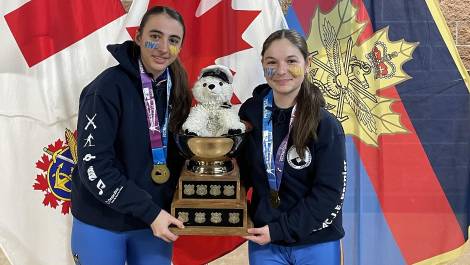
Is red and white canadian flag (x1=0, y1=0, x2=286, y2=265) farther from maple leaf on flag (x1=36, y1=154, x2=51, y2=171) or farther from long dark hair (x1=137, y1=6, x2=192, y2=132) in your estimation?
long dark hair (x1=137, y1=6, x2=192, y2=132)

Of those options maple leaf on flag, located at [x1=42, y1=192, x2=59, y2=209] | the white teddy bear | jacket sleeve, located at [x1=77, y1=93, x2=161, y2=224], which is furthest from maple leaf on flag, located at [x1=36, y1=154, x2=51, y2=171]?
the white teddy bear

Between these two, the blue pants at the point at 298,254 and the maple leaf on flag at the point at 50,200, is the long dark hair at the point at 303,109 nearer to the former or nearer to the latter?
the blue pants at the point at 298,254

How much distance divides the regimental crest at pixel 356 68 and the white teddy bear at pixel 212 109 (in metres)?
0.55

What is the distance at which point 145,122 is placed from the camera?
4.32 feet

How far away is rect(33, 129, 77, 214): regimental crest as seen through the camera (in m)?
1.85

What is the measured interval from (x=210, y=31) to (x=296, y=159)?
74 centimetres

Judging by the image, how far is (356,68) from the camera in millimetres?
1744

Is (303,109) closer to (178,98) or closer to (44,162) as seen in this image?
(178,98)

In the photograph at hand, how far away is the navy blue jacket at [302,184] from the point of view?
1213 millimetres

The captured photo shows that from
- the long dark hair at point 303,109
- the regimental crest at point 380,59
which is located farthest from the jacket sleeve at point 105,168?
the regimental crest at point 380,59

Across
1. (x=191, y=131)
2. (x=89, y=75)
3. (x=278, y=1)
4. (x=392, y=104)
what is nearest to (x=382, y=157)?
(x=392, y=104)

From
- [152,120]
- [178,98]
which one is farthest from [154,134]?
[178,98]

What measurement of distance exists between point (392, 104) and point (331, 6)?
42 cm

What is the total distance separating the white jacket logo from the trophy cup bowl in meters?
0.13
